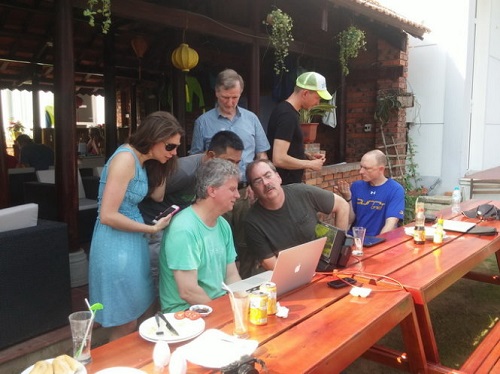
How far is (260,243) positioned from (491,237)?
1644 mm

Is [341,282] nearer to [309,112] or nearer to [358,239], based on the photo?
[358,239]

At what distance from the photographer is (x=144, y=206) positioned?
253 centimetres

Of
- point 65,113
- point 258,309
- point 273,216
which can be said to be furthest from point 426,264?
point 65,113

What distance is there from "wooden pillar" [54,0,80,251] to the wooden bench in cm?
278

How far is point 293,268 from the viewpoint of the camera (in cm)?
194

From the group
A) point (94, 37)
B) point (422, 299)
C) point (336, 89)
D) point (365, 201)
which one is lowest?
point (422, 299)

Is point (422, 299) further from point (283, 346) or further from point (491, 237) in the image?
point (491, 237)

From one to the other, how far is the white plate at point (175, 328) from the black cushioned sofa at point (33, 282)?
1.35 metres

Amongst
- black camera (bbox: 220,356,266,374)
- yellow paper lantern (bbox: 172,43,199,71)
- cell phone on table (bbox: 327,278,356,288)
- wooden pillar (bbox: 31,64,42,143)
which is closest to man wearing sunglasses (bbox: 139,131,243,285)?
cell phone on table (bbox: 327,278,356,288)

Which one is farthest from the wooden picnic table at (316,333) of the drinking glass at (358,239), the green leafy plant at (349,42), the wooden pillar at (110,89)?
the wooden pillar at (110,89)

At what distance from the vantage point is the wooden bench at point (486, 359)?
2.19m

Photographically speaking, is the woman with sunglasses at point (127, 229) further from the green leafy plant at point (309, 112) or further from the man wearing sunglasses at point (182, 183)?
the green leafy plant at point (309, 112)

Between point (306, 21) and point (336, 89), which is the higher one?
point (306, 21)

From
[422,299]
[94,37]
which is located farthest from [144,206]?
[94,37]
